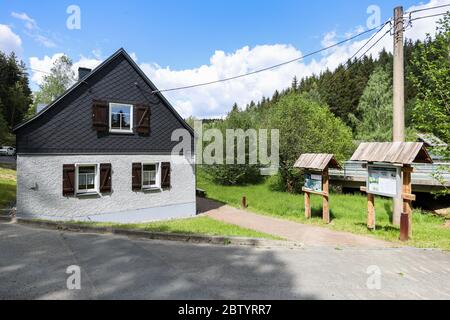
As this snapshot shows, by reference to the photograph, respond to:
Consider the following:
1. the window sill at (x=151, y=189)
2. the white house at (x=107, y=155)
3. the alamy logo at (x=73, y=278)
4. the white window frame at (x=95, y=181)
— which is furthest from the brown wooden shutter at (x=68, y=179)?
the alamy logo at (x=73, y=278)

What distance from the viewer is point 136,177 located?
15.0 m

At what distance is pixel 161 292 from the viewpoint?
4992mm

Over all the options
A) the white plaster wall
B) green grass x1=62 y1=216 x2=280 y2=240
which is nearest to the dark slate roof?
the white plaster wall

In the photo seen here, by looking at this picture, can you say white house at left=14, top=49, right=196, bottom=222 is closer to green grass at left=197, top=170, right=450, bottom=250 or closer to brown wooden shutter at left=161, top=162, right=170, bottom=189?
brown wooden shutter at left=161, top=162, right=170, bottom=189

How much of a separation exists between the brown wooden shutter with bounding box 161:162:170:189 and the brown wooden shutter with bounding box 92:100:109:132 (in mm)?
3516

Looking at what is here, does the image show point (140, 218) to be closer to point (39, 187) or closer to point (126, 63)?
point (39, 187)

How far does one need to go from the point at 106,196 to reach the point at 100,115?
150 inches

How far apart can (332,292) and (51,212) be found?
11980mm

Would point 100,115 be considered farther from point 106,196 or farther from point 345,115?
point 345,115

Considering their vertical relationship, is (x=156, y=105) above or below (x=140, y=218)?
above

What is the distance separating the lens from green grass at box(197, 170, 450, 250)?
9.91 metres

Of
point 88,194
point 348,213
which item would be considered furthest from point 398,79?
point 88,194
